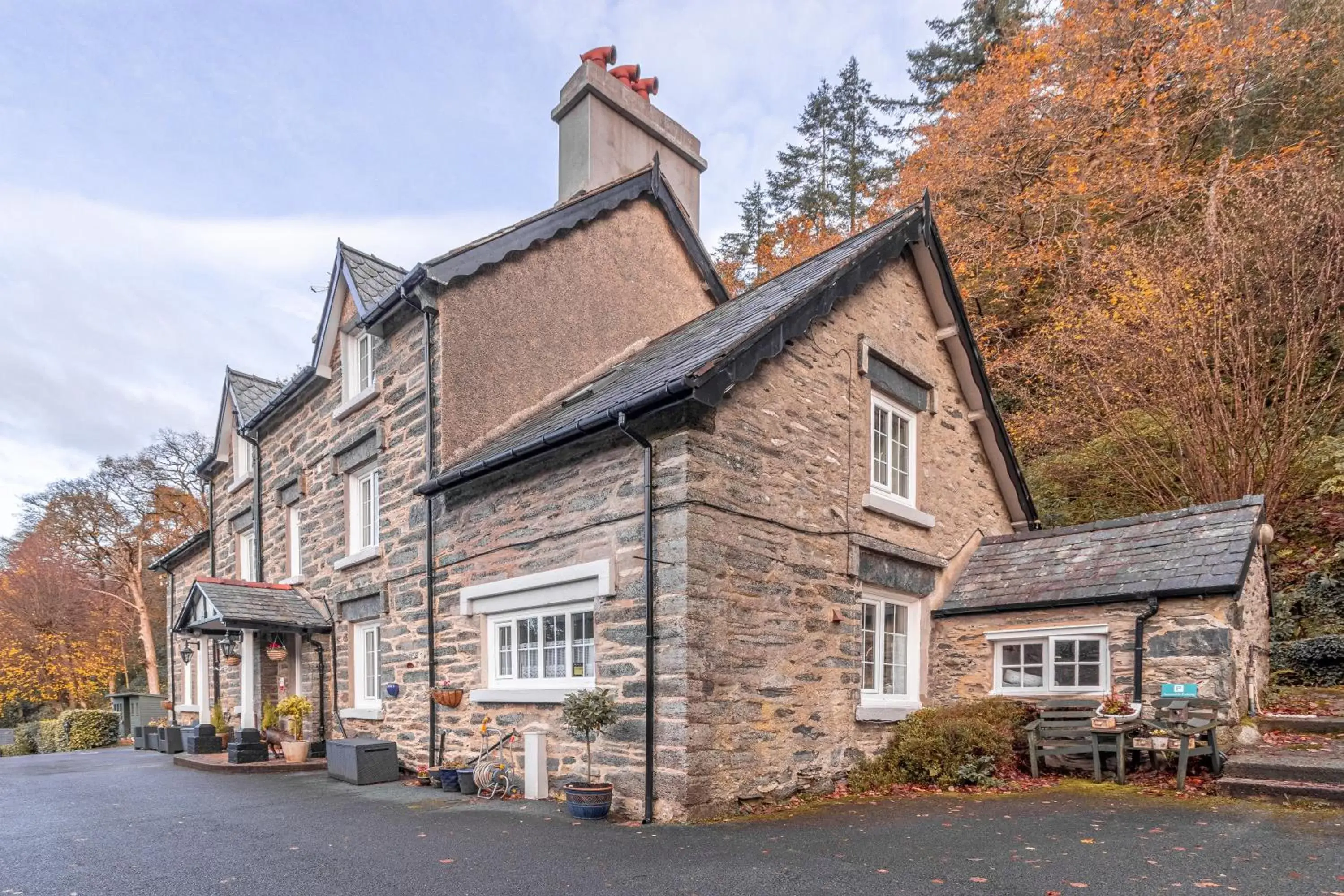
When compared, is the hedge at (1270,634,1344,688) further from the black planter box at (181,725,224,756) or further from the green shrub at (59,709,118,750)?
the green shrub at (59,709,118,750)

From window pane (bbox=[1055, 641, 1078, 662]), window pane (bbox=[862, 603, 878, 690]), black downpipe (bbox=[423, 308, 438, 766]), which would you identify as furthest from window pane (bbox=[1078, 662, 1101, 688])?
black downpipe (bbox=[423, 308, 438, 766])

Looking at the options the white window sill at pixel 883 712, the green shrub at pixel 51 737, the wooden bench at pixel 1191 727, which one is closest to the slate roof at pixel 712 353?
the white window sill at pixel 883 712

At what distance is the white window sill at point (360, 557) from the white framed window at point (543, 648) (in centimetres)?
305

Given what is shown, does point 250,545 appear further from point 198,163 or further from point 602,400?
point 602,400

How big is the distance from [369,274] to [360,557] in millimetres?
4718

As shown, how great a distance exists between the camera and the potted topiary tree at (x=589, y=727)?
7605 millimetres

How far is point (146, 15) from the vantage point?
8.52m

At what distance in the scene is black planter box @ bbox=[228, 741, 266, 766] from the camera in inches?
519

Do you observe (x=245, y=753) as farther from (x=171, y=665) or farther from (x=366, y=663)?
(x=171, y=665)

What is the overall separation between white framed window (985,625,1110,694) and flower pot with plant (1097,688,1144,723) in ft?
1.81

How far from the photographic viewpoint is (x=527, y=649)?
381 inches

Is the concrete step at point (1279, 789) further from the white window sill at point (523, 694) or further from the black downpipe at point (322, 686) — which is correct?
the black downpipe at point (322, 686)

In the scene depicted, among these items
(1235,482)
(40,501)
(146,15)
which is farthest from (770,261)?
(40,501)

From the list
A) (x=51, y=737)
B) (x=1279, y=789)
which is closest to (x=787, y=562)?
(x=1279, y=789)
